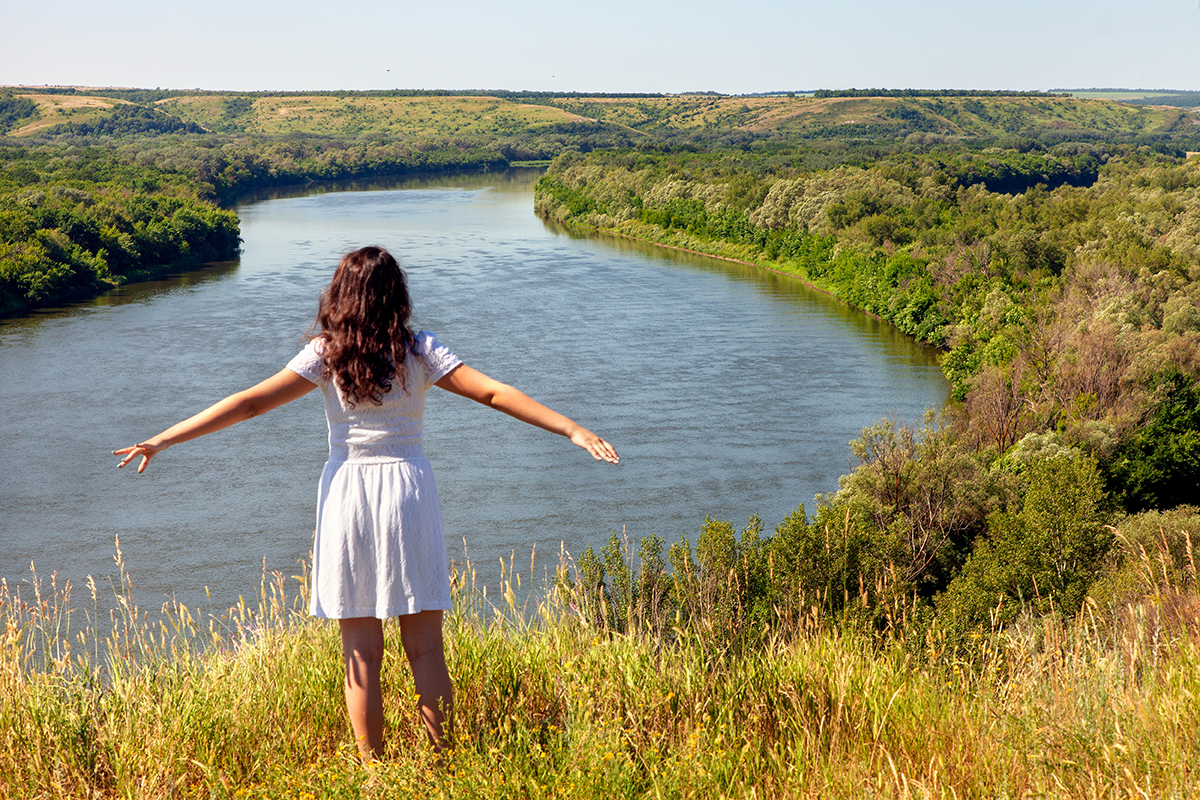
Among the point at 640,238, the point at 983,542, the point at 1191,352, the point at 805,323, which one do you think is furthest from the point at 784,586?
the point at 640,238

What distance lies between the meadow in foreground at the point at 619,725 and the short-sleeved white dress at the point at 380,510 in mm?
435

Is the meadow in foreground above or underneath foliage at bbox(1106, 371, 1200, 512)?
above

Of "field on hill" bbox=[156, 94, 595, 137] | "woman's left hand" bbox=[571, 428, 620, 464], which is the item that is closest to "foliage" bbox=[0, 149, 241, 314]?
"woman's left hand" bbox=[571, 428, 620, 464]

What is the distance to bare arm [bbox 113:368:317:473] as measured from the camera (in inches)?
118

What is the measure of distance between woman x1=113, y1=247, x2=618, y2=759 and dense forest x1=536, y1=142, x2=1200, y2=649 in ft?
3.19

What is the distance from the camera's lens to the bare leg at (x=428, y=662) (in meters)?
Answer: 3.17

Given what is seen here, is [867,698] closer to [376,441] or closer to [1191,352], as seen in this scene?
[376,441]

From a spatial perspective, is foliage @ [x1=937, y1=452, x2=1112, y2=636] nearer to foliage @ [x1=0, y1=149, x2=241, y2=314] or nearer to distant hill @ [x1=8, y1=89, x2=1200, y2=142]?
foliage @ [x1=0, y1=149, x2=241, y2=314]

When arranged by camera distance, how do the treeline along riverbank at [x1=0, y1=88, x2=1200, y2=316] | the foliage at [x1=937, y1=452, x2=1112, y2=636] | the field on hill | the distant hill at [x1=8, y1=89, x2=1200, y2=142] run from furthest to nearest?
the field on hill → the distant hill at [x1=8, y1=89, x2=1200, y2=142] → the treeline along riverbank at [x1=0, y1=88, x2=1200, y2=316] → the foliage at [x1=937, y1=452, x2=1112, y2=636]

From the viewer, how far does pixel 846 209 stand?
4953 cm

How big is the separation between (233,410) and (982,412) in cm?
2344

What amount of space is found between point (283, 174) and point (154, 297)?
67.5 meters

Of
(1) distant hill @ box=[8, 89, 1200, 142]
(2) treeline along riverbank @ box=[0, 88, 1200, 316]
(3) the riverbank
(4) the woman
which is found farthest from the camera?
(1) distant hill @ box=[8, 89, 1200, 142]

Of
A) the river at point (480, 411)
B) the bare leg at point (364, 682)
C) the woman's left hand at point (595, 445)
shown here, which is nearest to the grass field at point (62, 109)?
the river at point (480, 411)
